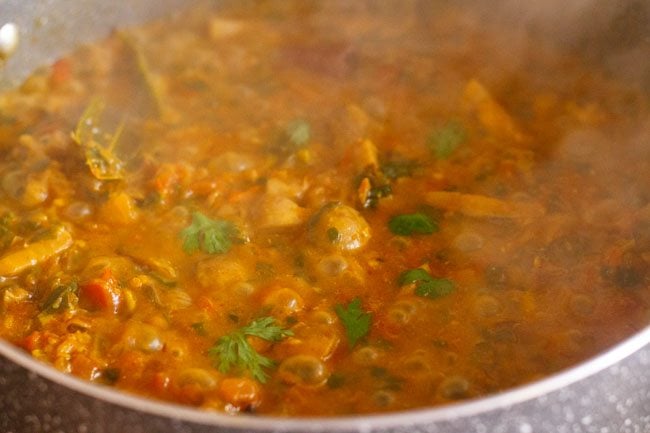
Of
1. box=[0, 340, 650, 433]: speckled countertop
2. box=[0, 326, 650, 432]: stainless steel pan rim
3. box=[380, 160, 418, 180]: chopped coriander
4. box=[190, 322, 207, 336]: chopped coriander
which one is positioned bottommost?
box=[380, 160, 418, 180]: chopped coriander

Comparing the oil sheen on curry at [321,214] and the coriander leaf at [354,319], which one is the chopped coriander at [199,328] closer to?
the oil sheen on curry at [321,214]

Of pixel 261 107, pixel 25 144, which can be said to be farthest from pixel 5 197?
pixel 261 107

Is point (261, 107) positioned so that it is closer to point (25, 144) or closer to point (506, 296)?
point (25, 144)

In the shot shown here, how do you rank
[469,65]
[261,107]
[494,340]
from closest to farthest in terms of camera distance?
[494,340] < [261,107] < [469,65]

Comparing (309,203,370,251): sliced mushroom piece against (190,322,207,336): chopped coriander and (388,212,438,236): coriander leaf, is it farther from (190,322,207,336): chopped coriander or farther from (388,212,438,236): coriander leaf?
(190,322,207,336): chopped coriander

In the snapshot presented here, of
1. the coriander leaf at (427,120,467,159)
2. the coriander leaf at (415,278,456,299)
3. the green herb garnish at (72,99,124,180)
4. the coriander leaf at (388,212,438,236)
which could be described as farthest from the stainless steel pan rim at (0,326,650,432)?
the coriander leaf at (427,120,467,159)

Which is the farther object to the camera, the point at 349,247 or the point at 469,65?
the point at 469,65

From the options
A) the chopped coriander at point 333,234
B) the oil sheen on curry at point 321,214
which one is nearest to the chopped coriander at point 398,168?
the oil sheen on curry at point 321,214
